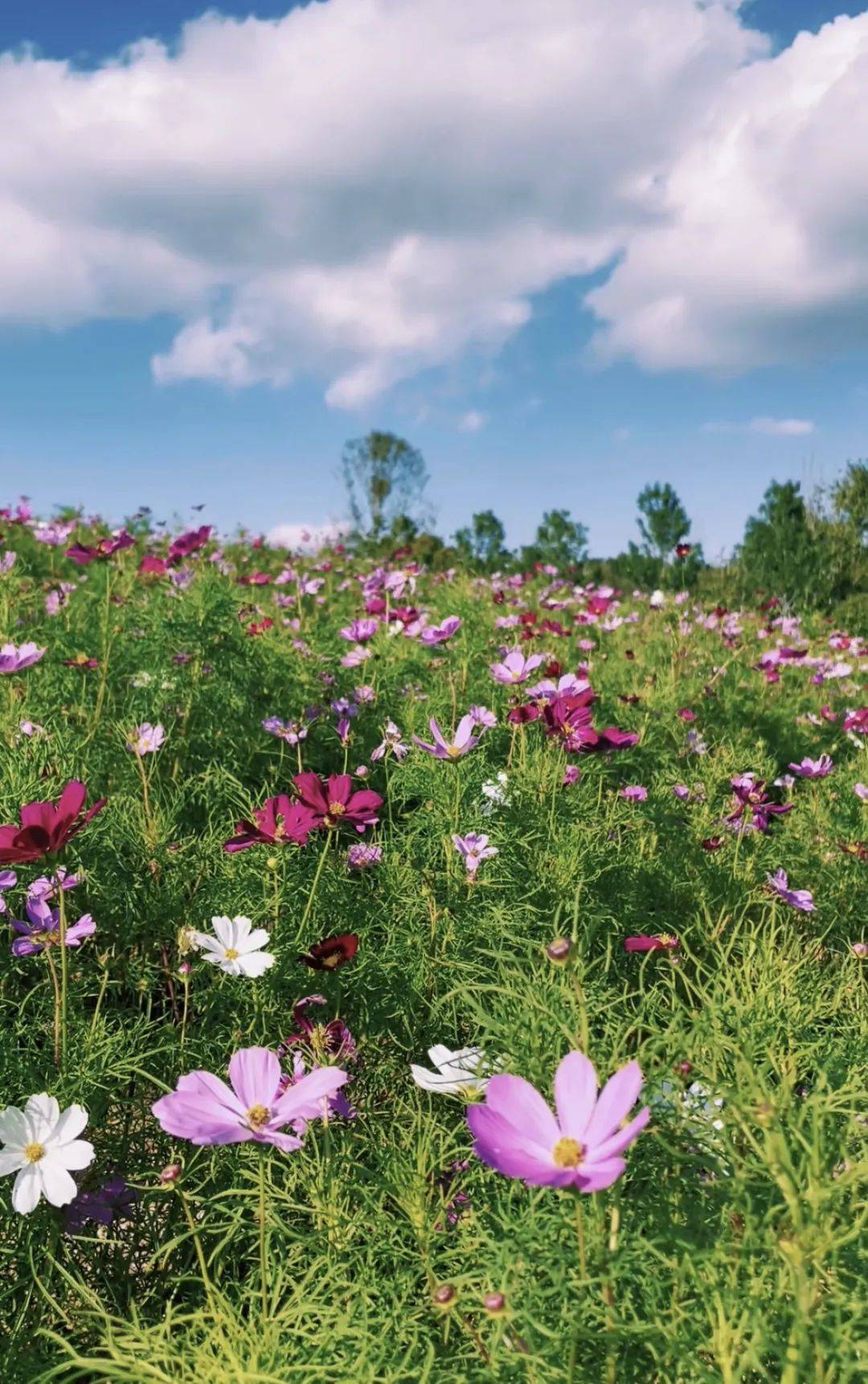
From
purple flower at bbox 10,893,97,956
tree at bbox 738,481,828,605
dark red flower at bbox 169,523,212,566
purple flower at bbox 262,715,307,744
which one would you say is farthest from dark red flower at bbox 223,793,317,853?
tree at bbox 738,481,828,605

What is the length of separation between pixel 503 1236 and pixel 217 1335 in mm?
335

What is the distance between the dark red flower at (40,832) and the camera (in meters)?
1.18

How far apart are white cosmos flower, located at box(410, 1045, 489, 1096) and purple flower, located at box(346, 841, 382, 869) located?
29.6 inches

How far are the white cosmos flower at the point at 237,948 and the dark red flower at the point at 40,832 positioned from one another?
258 millimetres

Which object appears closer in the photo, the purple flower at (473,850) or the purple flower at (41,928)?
the purple flower at (41,928)

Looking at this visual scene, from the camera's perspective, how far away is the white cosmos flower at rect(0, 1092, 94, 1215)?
1.11 meters

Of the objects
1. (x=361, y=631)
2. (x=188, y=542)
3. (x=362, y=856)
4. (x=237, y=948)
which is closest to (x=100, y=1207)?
(x=237, y=948)

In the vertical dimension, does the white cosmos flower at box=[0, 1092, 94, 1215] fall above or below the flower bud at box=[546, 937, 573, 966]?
below

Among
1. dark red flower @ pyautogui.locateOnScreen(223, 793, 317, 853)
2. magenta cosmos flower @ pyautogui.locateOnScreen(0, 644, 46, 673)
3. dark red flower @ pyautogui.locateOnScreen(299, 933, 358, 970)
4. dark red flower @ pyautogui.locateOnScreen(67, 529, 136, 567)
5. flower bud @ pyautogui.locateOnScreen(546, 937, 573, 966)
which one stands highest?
dark red flower @ pyautogui.locateOnScreen(67, 529, 136, 567)

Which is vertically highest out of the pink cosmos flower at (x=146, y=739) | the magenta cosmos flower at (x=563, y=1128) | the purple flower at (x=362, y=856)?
the pink cosmos flower at (x=146, y=739)

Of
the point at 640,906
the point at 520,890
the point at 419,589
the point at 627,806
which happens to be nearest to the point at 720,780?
the point at 627,806

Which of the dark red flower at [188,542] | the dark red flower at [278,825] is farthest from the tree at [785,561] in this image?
the dark red flower at [278,825]

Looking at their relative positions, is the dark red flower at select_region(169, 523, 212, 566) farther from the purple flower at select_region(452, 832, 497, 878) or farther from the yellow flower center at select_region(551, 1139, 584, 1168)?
the yellow flower center at select_region(551, 1139, 584, 1168)

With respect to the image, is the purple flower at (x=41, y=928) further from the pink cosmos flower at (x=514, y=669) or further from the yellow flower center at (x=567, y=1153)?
the pink cosmos flower at (x=514, y=669)
